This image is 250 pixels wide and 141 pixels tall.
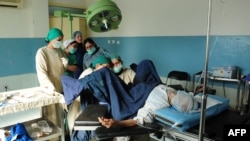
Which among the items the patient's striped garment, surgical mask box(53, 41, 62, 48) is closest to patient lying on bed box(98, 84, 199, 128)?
the patient's striped garment

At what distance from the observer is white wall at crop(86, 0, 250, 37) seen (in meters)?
3.19

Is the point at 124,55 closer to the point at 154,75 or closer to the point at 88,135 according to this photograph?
the point at 154,75

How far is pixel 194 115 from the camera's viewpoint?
1.61 metres

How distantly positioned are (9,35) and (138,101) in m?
3.25

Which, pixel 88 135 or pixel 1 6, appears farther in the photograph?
pixel 1 6

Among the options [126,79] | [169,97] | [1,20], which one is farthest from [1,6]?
[169,97]

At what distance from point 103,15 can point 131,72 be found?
1.12 m

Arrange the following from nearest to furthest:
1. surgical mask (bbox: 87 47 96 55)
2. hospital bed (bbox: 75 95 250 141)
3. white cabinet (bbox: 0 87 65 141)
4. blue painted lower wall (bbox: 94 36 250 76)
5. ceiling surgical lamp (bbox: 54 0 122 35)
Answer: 1. hospital bed (bbox: 75 95 250 141)
2. ceiling surgical lamp (bbox: 54 0 122 35)
3. white cabinet (bbox: 0 87 65 141)
4. blue painted lower wall (bbox: 94 36 250 76)
5. surgical mask (bbox: 87 47 96 55)

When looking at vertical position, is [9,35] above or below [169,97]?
above

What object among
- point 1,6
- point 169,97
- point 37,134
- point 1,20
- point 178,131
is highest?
point 1,6

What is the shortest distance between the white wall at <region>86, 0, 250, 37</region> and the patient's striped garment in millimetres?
1968

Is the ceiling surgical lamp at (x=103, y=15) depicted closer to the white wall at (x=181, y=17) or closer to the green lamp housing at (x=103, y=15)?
the green lamp housing at (x=103, y=15)

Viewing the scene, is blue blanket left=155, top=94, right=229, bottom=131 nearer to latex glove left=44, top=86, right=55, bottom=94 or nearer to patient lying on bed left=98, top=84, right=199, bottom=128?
patient lying on bed left=98, top=84, right=199, bottom=128

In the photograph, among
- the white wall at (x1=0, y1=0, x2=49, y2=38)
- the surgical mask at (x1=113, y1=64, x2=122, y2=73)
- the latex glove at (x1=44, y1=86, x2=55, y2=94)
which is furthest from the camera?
the white wall at (x1=0, y1=0, x2=49, y2=38)
